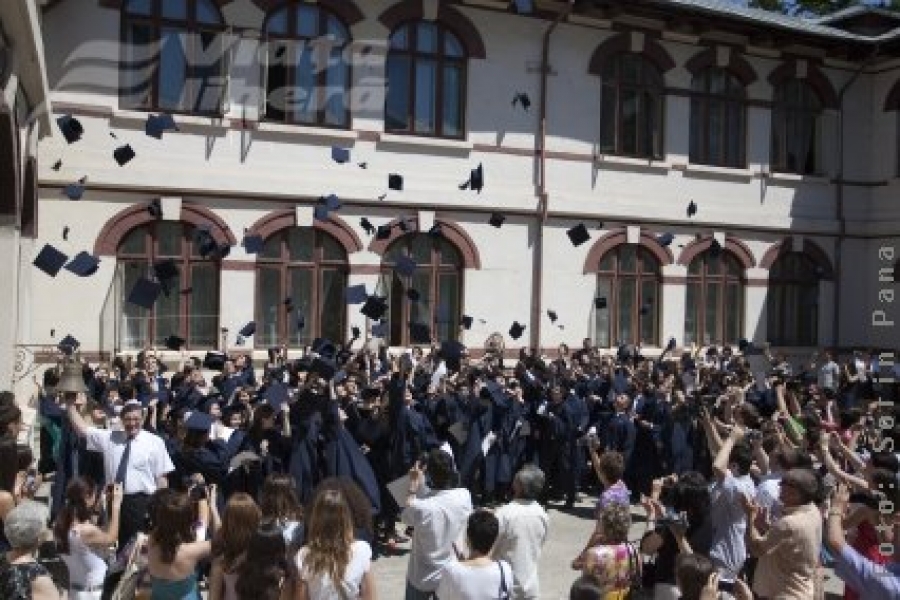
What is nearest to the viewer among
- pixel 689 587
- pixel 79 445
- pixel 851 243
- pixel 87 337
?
pixel 689 587

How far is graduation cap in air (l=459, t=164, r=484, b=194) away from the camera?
18.1 metres

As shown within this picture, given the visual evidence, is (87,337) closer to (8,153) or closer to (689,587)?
(8,153)

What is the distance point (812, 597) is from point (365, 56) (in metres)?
14.2

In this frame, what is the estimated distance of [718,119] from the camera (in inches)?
868

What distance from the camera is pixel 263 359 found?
679 inches

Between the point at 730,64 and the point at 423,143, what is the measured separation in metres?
7.65

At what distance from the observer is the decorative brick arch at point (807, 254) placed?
891 inches

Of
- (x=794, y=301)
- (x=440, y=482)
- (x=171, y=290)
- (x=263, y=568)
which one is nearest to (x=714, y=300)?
(x=794, y=301)

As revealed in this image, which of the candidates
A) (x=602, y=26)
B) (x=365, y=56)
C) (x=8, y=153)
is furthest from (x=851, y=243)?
(x=8, y=153)

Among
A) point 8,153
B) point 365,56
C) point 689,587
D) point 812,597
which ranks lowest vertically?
point 812,597

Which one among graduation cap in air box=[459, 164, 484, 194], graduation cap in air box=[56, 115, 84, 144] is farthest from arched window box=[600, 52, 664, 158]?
graduation cap in air box=[56, 115, 84, 144]

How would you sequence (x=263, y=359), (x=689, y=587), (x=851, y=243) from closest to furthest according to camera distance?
(x=689, y=587), (x=263, y=359), (x=851, y=243)

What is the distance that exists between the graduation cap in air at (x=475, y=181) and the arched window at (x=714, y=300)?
5.62m

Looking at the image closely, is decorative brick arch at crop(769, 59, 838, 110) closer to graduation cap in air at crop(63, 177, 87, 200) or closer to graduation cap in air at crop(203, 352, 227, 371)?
graduation cap in air at crop(203, 352, 227, 371)
